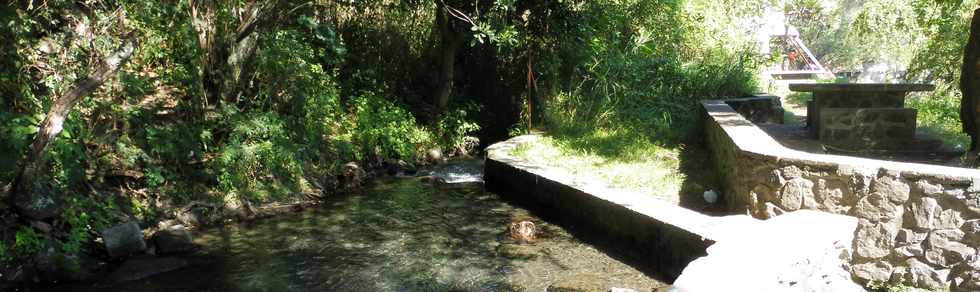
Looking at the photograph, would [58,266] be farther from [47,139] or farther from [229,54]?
[229,54]

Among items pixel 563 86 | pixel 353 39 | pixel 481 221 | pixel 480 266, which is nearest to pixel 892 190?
pixel 480 266

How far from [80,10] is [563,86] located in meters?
7.30

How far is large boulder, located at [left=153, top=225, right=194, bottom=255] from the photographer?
5.84 meters

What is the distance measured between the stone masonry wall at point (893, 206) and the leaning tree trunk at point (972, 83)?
2.40 metres

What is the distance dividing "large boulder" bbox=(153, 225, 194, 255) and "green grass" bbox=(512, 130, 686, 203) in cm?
391

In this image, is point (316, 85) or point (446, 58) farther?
point (446, 58)

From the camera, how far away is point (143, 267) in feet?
17.6

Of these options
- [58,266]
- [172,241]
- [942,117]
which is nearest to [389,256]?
[172,241]

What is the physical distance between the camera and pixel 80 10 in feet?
19.9

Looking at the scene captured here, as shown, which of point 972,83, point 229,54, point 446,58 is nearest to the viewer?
point 972,83

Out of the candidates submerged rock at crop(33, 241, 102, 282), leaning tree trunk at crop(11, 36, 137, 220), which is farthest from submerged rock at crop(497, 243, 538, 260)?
leaning tree trunk at crop(11, 36, 137, 220)

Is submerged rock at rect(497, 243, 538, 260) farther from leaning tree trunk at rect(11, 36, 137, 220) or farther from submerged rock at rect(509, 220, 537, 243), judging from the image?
leaning tree trunk at rect(11, 36, 137, 220)

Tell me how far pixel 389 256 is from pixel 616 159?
3.50m

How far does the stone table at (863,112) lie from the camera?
779 centimetres
